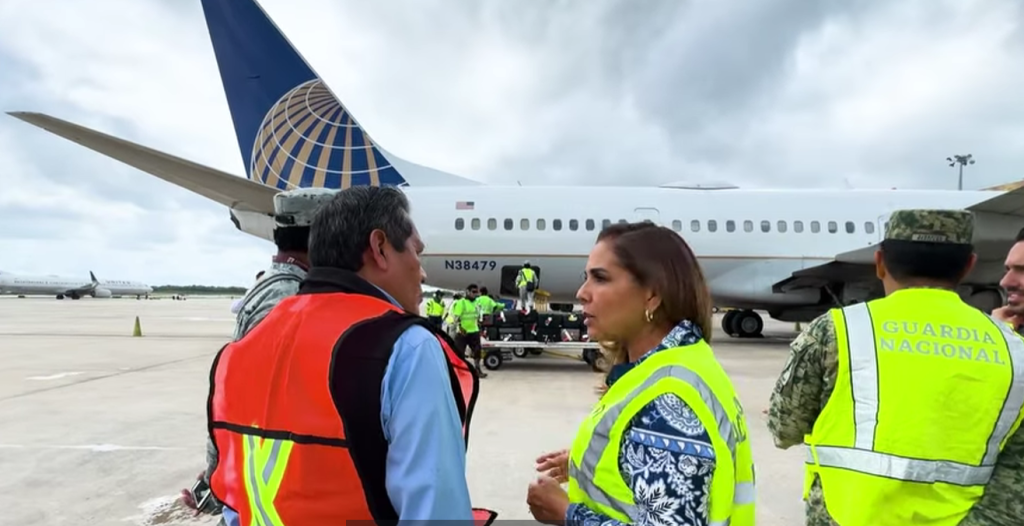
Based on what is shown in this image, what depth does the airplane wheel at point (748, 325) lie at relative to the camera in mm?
17484

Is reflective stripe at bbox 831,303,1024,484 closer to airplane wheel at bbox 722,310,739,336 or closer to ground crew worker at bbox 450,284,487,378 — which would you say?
ground crew worker at bbox 450,284,487,378

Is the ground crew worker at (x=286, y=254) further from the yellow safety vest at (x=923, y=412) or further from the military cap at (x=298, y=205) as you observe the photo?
the yellow safety vest at (x=923, y=412)

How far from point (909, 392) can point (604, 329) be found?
0.91m

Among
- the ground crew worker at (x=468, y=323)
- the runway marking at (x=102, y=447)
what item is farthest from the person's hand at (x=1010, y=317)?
the ground crew worker at (x=468, y=323)

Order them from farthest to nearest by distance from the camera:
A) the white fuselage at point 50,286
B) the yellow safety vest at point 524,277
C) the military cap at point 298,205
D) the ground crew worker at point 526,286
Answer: the white fuselage at point 50,286
the yellow safety vest at point 524,277
the ground crew worker at point 526,286
the military cap at point 298,205

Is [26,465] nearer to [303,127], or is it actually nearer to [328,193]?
[328,193]

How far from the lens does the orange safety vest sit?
1.19 m

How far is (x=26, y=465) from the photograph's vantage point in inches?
197

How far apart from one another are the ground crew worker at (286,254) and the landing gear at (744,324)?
16.8 metres

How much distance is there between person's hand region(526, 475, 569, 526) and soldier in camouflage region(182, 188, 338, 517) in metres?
1.29

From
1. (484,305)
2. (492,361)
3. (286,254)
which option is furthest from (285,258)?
(484,305)

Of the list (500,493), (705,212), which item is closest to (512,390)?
(500,493)

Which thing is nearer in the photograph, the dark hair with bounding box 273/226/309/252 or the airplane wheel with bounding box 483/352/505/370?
the dark hair with bounding box 273/226/309/252

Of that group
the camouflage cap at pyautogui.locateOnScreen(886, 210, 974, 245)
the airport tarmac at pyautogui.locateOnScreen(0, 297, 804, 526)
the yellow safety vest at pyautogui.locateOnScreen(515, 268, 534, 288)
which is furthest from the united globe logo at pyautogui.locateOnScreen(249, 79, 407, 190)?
the camouflage cap at pyautogui.locateOnScreen(886, 210, 974, 245)
